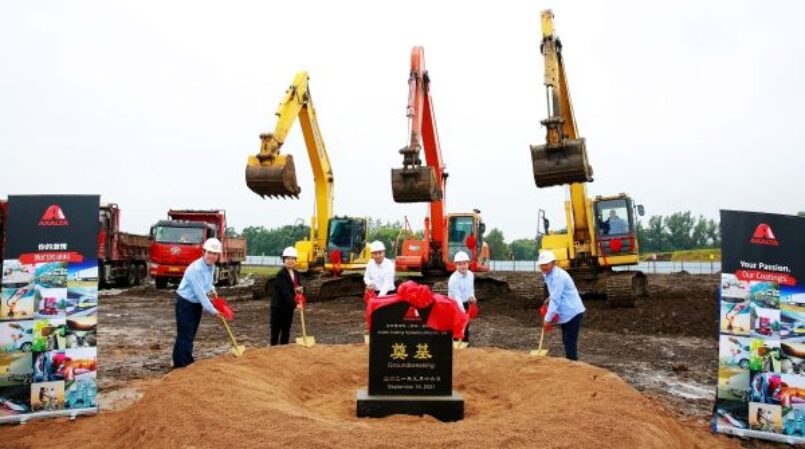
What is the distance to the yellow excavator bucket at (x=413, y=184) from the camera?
42.2 ft

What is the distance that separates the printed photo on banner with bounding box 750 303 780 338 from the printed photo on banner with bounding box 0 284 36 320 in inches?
279

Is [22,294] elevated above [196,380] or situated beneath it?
elevated above

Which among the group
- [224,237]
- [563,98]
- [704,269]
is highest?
[563,98]

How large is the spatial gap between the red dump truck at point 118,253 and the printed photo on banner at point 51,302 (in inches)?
648

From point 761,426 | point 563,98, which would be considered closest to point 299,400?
point 761,426

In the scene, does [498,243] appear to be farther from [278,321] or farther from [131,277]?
[278,321]

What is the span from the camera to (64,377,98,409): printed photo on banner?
5842 mm

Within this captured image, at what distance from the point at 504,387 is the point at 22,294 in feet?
16.4

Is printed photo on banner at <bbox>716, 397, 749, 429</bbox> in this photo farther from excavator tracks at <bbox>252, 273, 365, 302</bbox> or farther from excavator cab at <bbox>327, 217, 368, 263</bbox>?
excavator cab at <bbox>327, 217, 368, 263</bbox>

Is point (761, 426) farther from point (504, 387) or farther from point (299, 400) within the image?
point (299, 400)

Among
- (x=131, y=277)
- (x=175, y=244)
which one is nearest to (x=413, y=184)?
(x=175, y=244)

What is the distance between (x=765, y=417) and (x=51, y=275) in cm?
718

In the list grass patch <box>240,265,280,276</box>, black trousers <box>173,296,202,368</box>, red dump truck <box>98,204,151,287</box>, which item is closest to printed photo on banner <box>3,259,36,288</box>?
black trousers <box>173,296,202,368</box>

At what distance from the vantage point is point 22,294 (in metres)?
5.69
